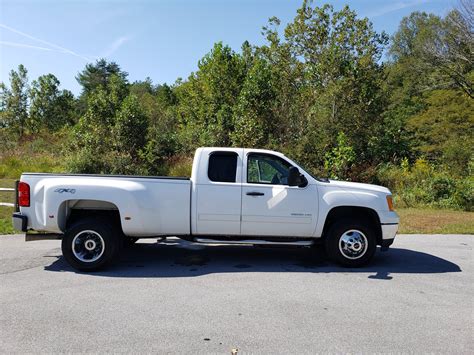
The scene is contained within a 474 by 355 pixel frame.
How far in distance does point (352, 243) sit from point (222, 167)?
237cm

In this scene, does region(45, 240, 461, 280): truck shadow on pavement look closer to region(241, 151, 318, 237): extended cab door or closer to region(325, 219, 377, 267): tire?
Answer: region(325, 219, 377, 267): tire

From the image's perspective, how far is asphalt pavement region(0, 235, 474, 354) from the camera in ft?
13.1

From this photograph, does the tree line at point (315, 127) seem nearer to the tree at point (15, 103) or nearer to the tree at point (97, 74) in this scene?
the tree at point (15, 103)

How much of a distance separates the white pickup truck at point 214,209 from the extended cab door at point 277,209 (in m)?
0.02

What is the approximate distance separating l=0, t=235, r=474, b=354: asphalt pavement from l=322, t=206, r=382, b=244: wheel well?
1.96 feet

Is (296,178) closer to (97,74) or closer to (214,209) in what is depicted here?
(214,209)

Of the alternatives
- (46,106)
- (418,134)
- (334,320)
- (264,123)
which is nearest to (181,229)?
(334,320)

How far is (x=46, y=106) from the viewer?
45.1 meters

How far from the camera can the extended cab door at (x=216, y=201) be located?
21.2ft

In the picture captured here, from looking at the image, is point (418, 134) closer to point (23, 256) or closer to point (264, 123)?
point (264, 123)

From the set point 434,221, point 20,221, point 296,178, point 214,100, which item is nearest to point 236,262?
point 296,178

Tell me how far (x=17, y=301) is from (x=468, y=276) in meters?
6.23

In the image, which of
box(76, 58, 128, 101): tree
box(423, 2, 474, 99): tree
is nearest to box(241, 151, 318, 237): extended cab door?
box(423, 2, 474, 99): tree

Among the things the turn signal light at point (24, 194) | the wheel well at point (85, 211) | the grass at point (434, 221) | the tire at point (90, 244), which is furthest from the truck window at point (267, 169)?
the grass at point (434, 221)
